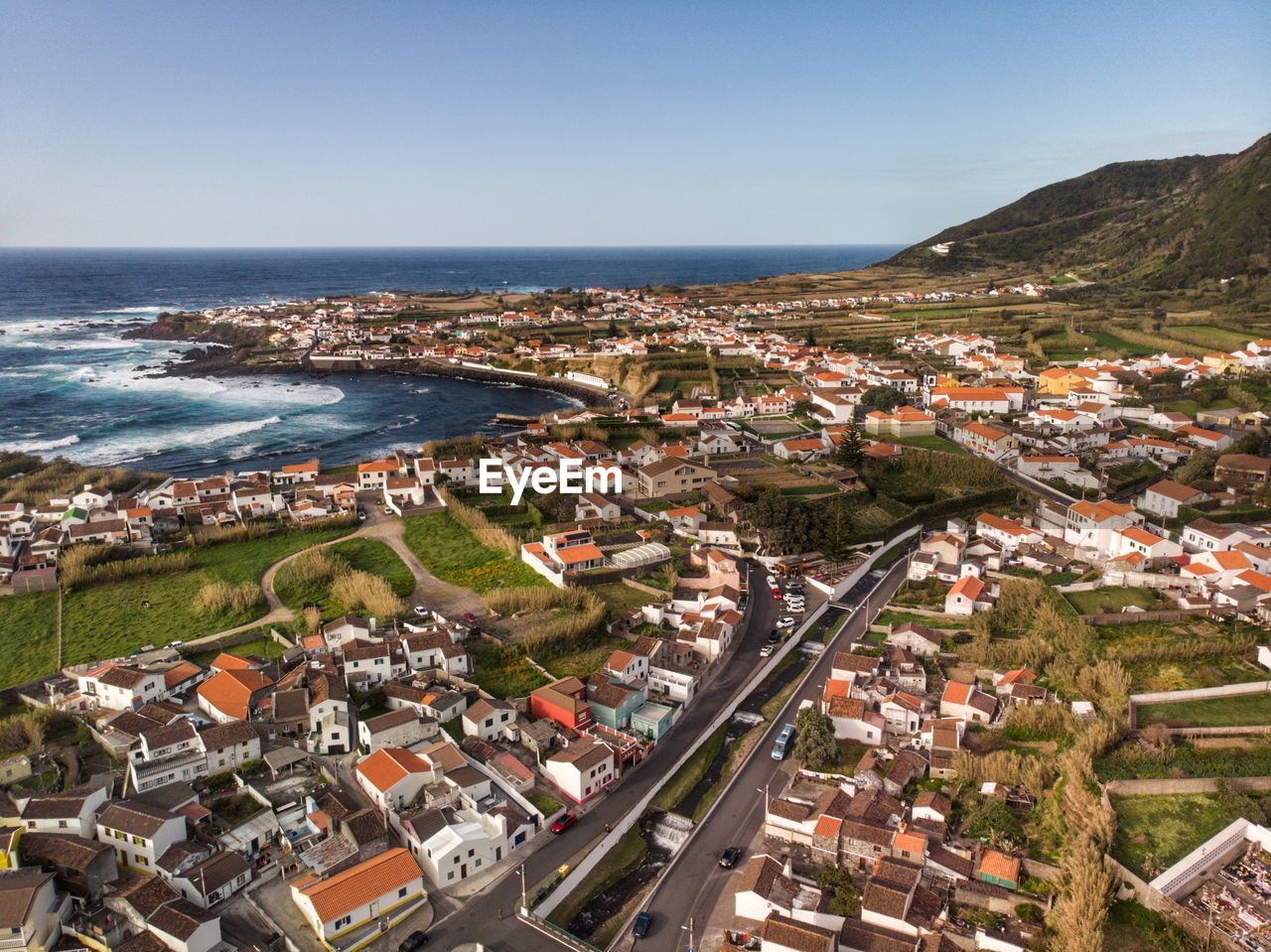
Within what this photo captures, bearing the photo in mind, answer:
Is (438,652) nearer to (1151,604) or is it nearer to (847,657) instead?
(847,657)

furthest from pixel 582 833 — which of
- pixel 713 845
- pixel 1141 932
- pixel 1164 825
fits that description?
pixel 1164 825

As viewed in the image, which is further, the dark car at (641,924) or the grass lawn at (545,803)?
the grass lawn at (545,803)

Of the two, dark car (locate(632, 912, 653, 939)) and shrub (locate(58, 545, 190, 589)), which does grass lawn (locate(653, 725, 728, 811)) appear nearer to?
dark car (locate(632, 912, 653, 939))

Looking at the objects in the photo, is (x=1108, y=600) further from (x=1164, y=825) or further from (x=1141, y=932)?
(x=1141, y=932)

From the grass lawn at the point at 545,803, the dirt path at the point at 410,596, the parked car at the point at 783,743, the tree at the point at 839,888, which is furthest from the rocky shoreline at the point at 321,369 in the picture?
the tree at the point at 839,888

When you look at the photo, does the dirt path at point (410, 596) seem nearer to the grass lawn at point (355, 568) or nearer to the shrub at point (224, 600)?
the grass lawn at point (355, 568)

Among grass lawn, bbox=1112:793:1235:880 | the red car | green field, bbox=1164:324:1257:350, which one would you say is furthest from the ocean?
green field, bbox=1164:324:1257:350
